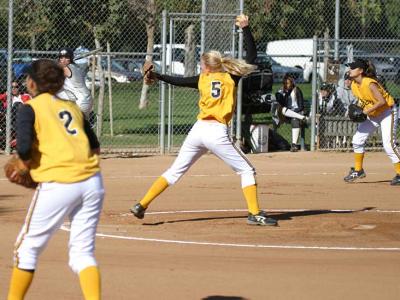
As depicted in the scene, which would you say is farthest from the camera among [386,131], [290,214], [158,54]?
[158,54]

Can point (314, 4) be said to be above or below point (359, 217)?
above

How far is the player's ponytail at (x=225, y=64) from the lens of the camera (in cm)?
1138

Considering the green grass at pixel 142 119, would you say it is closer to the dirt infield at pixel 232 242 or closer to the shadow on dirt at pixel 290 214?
the dirt infield at pixel 232 242

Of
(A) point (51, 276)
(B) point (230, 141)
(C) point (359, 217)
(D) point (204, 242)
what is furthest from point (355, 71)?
(A) point (51, 276)

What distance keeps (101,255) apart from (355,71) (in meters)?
6.57

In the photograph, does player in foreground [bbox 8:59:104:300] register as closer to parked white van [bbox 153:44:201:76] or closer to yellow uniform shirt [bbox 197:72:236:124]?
yellow uniform shirt [bbox 197:72:236:124]

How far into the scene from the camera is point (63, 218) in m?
6.86

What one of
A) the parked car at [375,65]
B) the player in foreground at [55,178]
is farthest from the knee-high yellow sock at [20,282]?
the parked car at [375,65]

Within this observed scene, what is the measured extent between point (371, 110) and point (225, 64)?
4.34m

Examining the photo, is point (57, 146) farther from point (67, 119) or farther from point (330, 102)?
point (330, 102)

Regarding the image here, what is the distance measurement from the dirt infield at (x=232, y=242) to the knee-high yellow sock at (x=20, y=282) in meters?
1.07

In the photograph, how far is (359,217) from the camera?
1252 cm

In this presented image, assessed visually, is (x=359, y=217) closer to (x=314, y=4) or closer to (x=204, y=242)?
(x=204, y=242)

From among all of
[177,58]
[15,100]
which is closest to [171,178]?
[15,100]
